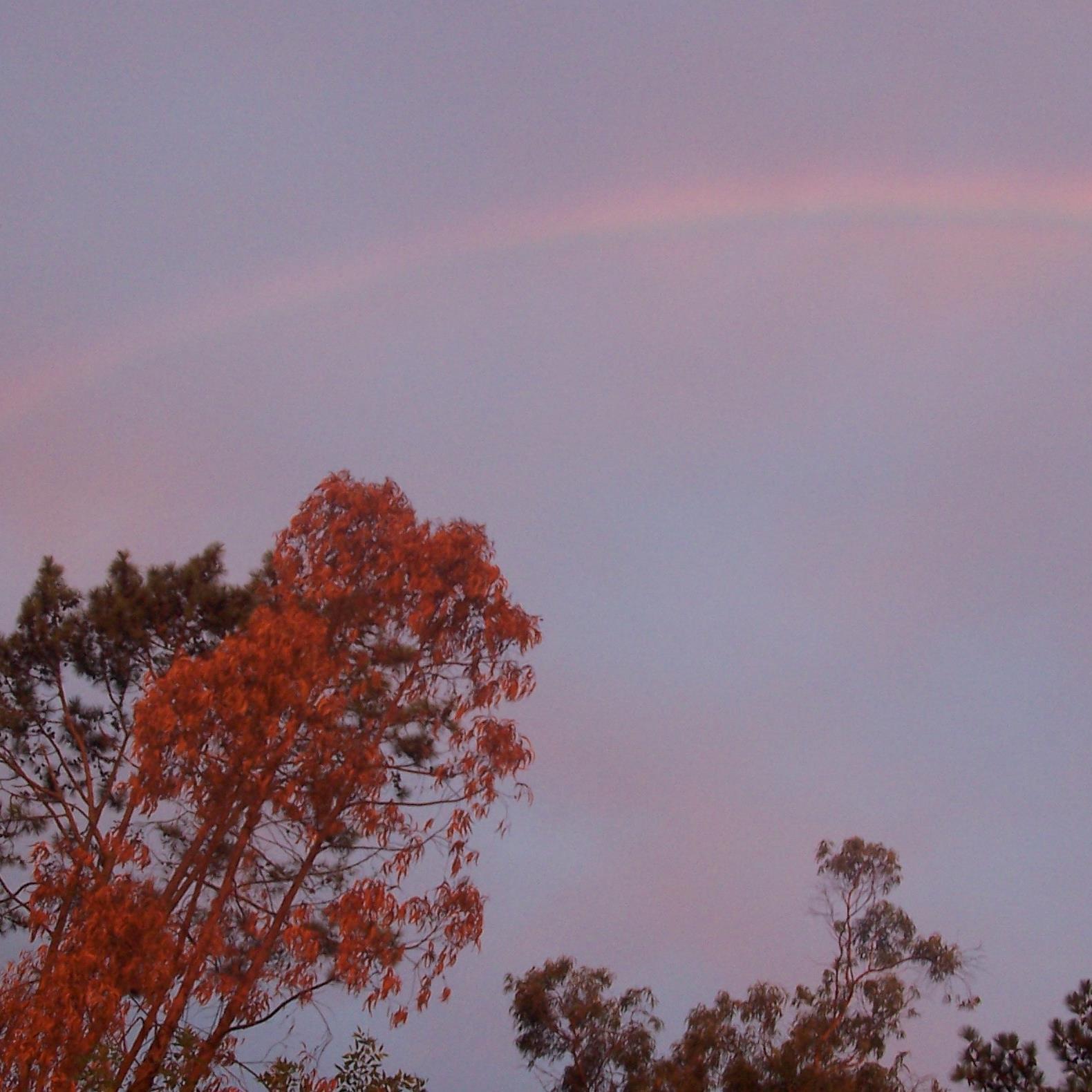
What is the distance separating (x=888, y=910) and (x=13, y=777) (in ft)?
60.6

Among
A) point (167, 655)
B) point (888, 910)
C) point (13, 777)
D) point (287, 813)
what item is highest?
point (888, 910)

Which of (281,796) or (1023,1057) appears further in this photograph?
(1023,1057)

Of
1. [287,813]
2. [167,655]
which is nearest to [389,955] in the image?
[287,813]

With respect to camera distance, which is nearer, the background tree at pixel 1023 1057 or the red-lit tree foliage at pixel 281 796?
the red-lit tree foliage at pixel 281 796

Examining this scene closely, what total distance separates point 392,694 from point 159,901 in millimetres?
2767

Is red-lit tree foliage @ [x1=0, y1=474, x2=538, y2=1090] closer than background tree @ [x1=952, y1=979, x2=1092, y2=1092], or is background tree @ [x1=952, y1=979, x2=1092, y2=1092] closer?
red-lit tree foliage @ [x1=0, y1=474, x2=538, y2=1090]

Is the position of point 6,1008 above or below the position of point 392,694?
below

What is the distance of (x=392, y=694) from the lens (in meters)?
11.6

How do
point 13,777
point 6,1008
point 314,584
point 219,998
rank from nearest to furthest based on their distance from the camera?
point 6,1008
point 219,998
point 314,584
point 13,777

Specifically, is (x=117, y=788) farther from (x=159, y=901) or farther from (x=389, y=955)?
(x=389, y=955)

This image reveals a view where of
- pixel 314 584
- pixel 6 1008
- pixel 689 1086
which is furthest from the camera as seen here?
pixel 689 1086

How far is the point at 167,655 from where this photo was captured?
1722 cm

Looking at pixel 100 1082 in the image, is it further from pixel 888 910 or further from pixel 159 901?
pixel 888 910

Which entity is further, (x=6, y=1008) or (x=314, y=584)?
(x=314, y=584)
